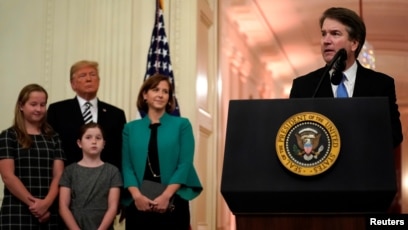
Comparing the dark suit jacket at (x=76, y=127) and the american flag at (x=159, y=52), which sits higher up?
the american flag at (x=159, y=52)

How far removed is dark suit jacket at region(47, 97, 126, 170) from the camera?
389cm

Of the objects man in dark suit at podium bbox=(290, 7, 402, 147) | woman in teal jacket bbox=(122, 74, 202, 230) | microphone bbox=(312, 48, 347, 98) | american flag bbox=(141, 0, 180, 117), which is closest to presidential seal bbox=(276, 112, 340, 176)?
microphone bbox=(312, 48, 347, 98)

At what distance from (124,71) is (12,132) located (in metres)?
1.81

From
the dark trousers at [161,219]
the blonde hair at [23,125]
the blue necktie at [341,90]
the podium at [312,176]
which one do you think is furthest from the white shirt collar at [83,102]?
the podium at [312,176]

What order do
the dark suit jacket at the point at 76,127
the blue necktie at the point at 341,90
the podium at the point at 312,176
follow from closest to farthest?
the podium at the point at 312,176 < the blue necktie at the point at 341,90 < the dark suit jacket at the point at 76,127

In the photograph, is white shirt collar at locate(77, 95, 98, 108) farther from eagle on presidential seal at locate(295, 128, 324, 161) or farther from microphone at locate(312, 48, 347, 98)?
eagle on presidential seal at locate(295, 128, 324, 161)

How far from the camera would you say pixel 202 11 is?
5.98 meters

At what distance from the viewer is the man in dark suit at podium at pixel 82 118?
3893 mm

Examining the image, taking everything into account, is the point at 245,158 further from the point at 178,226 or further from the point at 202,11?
the point at 202,11

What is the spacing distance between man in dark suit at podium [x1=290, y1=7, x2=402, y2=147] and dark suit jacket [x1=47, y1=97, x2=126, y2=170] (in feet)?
5.75

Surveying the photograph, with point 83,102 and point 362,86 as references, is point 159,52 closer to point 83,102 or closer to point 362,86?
point 83,102

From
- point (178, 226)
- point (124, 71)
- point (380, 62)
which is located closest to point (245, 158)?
point (178, 226)

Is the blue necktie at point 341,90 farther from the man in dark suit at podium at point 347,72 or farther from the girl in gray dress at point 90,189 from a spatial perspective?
the girl in gray dress at point 90,189

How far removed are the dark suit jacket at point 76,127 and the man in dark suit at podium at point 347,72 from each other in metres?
1.75
